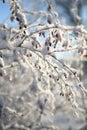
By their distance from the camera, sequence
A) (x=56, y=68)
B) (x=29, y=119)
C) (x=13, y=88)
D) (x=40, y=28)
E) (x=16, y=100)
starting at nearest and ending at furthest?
(x=40, y=28) → (x=56, y=68) → (x=16, y=100) → (x=29, y=119) → (x=13, y=88)

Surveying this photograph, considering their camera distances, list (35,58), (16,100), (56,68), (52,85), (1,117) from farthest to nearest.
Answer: (16,100) < (1,117) < (52,85) < (35,58) < (56,68)

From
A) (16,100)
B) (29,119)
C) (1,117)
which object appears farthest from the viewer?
(29,119)

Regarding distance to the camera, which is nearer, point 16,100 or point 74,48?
point 74,48

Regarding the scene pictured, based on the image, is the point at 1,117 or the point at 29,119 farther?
the point at 29,119

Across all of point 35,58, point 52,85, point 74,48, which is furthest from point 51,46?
point 52,85

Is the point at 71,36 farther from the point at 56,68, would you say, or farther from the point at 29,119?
the point at 29,119

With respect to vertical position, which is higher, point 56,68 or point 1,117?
point 56,68

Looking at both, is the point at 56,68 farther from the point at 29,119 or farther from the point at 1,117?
the point at 29,119

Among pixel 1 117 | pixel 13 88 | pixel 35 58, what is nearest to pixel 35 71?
pixel 35 58

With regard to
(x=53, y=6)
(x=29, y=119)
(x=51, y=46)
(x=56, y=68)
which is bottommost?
(x=29, y=119)
